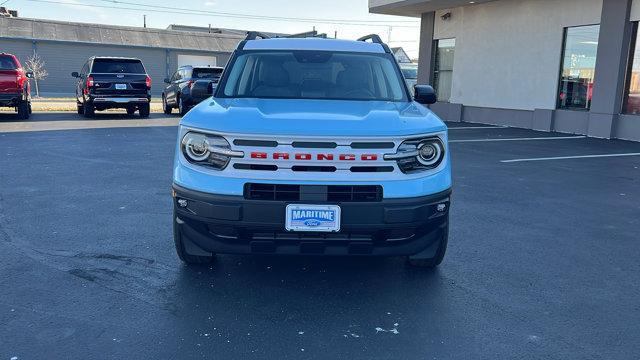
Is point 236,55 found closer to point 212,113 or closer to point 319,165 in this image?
point 212,113

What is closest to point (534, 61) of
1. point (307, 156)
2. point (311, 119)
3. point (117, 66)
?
point (117, 66)

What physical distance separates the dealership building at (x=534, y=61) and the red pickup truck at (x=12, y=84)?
480 inches

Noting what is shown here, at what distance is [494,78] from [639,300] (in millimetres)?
15097

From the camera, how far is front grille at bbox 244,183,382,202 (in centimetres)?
343

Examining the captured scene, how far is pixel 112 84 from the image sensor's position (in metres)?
16.8

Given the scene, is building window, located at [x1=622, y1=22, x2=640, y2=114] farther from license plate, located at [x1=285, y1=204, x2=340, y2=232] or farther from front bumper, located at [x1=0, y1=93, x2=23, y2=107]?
front bumper, located at [x1=0, y1=93, x2=23, y2=107]

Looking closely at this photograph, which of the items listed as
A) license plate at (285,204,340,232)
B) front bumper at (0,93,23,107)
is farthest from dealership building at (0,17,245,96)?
license plate at (285,204,340,232)

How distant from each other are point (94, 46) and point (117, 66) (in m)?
23.5

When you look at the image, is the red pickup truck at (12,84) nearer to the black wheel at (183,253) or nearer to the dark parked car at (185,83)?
the dark parked car at (185,83)

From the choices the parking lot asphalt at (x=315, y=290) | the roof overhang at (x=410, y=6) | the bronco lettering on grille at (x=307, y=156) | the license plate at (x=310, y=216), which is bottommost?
the parking lot asphalt at (x=315, y=290)

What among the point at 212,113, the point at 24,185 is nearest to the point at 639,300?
the point at 212,113

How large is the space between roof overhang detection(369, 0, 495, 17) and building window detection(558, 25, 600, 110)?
3552 millimetres

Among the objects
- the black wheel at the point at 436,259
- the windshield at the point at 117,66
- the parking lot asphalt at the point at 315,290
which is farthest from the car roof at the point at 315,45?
the windshield at the point at 117,66

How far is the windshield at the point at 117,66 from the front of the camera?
16906mm
